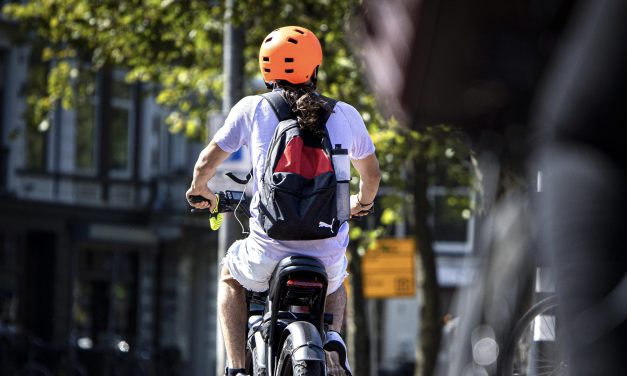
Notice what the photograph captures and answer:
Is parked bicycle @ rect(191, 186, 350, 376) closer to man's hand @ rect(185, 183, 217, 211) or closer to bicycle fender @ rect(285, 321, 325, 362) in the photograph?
bicycle fender @ rect(285, 321, 325, 362)

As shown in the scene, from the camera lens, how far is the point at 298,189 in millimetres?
5730

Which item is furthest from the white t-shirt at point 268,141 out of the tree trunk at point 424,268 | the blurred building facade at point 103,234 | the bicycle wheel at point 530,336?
the blurred building facade at point 103,234

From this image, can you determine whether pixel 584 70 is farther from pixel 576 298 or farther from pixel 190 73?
pixel 190 73

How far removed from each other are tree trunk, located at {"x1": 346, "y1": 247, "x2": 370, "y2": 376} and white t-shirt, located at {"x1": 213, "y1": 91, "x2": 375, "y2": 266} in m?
12.9

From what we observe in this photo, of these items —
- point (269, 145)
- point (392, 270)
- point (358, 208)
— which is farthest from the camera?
point (392, 270)

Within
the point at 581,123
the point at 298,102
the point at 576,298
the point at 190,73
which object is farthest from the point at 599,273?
the point at 190,73

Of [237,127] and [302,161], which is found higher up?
[237,127]

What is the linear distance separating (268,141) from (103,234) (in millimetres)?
31755

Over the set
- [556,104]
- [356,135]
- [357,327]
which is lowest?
[357,327]

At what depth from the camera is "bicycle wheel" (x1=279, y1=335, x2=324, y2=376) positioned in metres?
5.49

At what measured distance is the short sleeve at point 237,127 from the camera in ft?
19.6

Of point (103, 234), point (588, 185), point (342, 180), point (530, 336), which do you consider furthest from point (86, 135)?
point (588, 185)

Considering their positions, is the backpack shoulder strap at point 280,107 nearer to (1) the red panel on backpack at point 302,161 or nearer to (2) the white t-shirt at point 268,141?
(2) the white t-shirt at point 268,141

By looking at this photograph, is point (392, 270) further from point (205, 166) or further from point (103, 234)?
point (205, 166)
